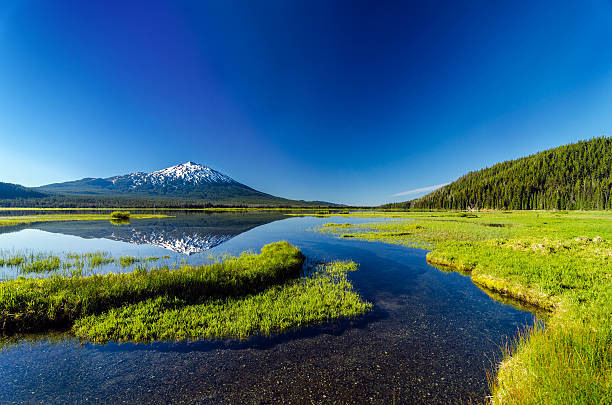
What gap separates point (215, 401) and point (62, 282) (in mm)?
12473

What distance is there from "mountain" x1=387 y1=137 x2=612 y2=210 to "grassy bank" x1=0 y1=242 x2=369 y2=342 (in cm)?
18343

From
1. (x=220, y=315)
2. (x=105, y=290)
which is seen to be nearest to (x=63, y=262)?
(x=105, y=290)

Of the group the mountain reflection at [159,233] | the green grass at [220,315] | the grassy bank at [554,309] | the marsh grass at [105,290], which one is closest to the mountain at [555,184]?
the grassy bank at [554,309]

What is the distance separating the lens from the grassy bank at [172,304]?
32.2 feet

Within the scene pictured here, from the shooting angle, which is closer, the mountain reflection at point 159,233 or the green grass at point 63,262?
the green grass at point 63,262

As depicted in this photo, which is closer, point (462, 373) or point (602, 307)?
point (462, 373)

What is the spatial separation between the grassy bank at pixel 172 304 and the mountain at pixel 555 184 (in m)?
183

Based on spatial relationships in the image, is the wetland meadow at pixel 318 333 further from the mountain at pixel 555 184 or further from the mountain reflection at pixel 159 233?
the mountain at pixel 555 184

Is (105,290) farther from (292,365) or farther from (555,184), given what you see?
(555,184)

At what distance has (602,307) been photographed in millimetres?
9664

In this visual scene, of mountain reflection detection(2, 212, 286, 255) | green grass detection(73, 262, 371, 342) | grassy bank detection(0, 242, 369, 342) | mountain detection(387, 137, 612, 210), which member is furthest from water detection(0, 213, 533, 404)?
mountain detection(387, 137, 612, 210)

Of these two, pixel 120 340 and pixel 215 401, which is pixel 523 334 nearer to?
pixel 215 401

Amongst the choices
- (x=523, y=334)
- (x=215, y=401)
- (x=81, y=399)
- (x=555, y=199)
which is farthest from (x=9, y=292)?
(x=555, y=199)

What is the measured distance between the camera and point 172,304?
12.0 metres
